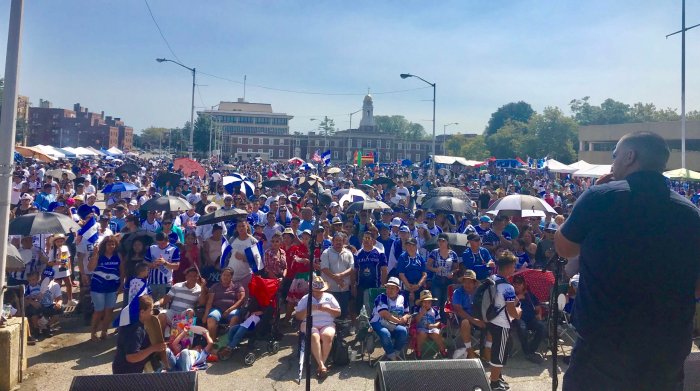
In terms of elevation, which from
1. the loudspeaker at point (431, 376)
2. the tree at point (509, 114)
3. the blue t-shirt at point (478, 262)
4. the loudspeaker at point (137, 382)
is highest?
the tree at point (509, 114)

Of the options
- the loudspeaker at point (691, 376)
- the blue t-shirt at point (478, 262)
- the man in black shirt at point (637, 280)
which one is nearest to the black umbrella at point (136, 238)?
the blue t-shirt at point (478, 262)

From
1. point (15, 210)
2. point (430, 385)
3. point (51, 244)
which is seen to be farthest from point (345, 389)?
point (15, 210)

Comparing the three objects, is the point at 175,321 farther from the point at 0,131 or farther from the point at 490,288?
the point at 490,288

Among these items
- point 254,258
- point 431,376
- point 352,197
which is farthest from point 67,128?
point 431,376

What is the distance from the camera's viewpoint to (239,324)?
794 centimetres

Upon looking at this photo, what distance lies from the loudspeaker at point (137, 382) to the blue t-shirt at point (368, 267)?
5458 mm

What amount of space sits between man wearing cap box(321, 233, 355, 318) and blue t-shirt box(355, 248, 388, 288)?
238 mm

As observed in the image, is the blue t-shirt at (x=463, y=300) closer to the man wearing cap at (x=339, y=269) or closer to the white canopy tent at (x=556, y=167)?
the man wearing cap at (x=339, y=269)

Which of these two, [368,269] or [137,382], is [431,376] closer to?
[137,382]

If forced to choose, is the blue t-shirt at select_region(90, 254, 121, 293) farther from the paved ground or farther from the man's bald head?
the man's bald head

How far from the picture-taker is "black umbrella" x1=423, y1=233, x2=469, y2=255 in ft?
31.3

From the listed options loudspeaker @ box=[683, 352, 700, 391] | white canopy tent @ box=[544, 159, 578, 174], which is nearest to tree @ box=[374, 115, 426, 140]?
white canopy tent @ box=[544, 159, 578, 174]

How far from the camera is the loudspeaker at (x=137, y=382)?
3.69 m

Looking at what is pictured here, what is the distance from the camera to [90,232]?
10.1 m
